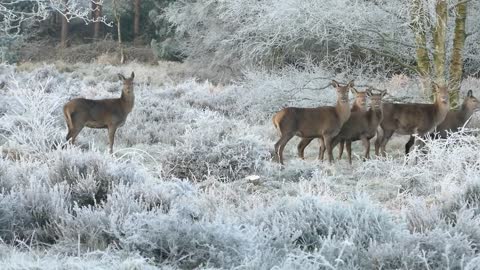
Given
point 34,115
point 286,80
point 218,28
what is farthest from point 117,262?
point 218,28

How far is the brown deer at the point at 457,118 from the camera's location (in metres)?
12.8

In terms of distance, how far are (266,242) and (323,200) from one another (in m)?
1.07

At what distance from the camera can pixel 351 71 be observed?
16016 millimetres

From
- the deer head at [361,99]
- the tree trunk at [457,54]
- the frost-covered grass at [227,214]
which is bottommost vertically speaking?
the frost-covered grass at [227,214]

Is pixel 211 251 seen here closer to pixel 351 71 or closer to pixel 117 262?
pixel 117 262

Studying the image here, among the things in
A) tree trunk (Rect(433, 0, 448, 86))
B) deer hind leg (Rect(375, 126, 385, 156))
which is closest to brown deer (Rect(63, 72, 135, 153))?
deer hind leg (Rect(375, 126, 385, 156))

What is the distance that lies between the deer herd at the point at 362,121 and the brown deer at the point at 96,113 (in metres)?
2.94

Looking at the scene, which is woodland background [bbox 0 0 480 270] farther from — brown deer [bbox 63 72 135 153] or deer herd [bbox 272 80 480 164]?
deer herd [bbox 272 80 480 164]

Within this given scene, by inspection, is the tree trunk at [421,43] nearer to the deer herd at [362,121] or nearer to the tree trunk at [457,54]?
the tree trunk at [457,54]

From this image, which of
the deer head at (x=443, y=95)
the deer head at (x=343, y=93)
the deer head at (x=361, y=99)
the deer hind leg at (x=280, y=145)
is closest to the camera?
the deer hind leg at (x=280, y=145)

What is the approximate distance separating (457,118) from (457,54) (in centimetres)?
182

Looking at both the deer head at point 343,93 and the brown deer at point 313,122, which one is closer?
the brown deer at point 313,122

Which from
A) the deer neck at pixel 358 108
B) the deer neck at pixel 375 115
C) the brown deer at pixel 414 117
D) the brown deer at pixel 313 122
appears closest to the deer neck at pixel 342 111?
the brown deer at pixel 313 122

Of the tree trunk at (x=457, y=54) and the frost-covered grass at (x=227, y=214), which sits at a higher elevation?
the tree trunk at (x=457, y=54)
